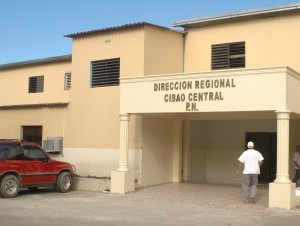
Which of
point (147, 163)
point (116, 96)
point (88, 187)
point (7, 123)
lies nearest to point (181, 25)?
point (116, 96)

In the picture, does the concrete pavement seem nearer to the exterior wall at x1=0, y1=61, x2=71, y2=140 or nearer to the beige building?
the beige building

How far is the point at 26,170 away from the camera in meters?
15.3

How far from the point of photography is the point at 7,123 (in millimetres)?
22438

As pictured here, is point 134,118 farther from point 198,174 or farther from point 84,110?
point 198,174

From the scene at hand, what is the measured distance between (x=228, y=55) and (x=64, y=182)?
25.2 feet

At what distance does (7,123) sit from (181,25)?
9366 millimetres

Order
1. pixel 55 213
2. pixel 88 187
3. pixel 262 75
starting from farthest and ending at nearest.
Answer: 1. pixel 88 187
2. pixel 262 75
3. pixel 55 213

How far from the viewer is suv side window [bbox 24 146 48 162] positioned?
51.3 feet

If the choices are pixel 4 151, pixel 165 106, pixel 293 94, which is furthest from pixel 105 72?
pixel 293 94

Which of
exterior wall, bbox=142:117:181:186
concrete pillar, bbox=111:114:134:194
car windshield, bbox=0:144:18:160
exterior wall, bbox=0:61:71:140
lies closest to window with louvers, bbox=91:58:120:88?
exterior wall, bbox=0:61:71:140

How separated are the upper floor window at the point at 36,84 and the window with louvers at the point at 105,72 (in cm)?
476

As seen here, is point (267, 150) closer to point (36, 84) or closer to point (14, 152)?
point (14, 152)

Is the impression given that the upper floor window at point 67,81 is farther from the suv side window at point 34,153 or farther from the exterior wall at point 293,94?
the exterior wall at point 293,94

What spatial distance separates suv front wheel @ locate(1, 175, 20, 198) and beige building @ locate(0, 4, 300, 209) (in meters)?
3.15
